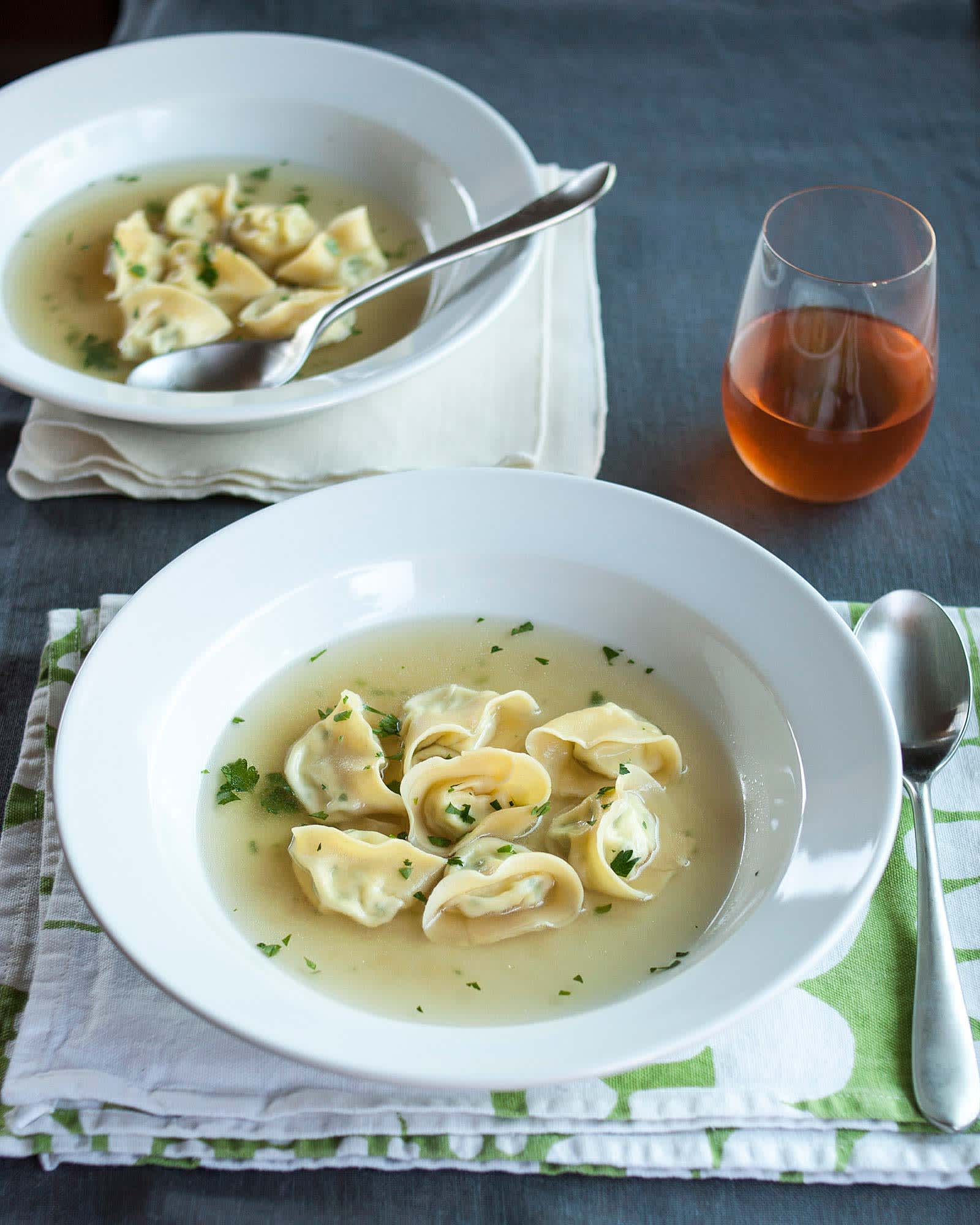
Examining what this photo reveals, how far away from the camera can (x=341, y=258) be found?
293cm

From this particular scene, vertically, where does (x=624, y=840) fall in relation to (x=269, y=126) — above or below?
below

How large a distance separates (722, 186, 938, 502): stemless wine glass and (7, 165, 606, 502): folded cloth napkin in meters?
0.41

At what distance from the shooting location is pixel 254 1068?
62.2 inches

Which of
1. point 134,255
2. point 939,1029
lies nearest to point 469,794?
point 939,1029

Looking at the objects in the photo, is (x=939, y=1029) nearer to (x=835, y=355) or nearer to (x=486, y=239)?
(x=835, y=355)

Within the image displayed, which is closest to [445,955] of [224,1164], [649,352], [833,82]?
[224,1164]

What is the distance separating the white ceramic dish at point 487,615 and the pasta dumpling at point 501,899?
181mm

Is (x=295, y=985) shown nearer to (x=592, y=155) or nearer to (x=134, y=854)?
(x=134, y=854)

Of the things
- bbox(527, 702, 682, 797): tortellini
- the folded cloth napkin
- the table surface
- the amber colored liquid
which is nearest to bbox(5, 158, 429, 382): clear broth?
the folded cloth napkin

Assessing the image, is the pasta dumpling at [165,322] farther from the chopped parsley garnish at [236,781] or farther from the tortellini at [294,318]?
the chopped parsley garnish at [236,781]

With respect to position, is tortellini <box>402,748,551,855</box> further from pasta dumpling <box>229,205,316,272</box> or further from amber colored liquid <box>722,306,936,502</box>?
pasta dumpling <box>229,205,316,272</box>

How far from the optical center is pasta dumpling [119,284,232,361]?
105 inches

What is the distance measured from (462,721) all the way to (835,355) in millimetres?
1044

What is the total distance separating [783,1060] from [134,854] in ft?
3.05
